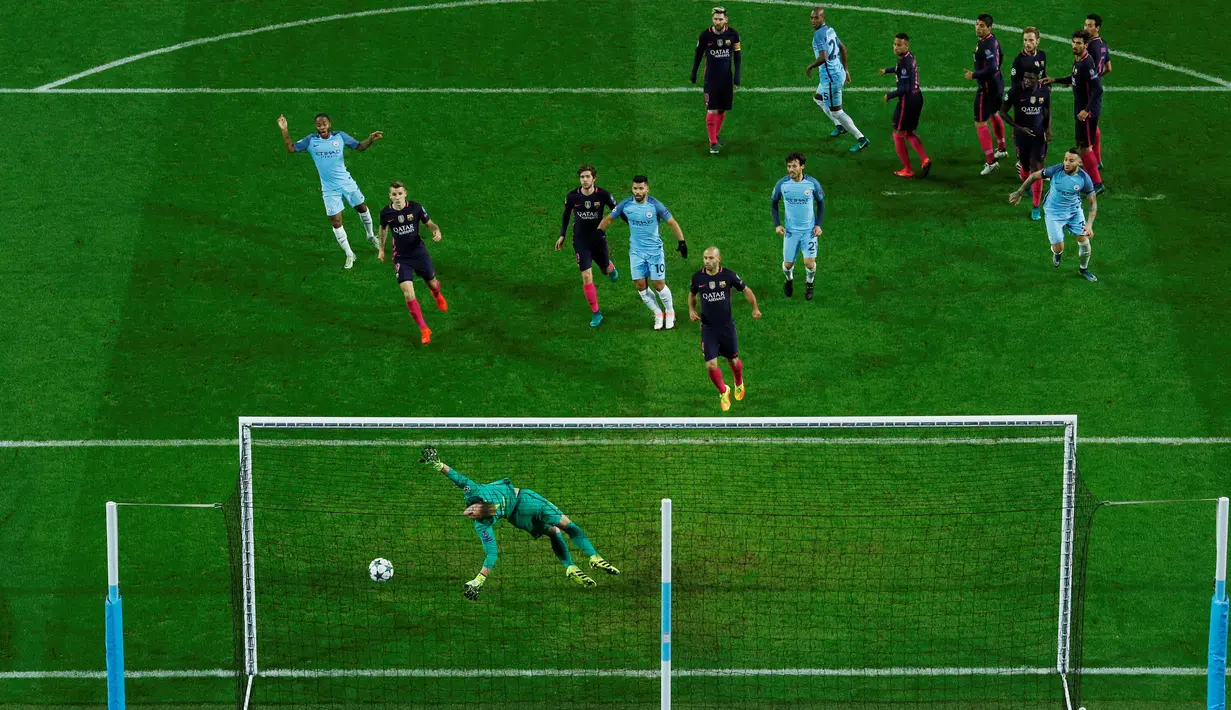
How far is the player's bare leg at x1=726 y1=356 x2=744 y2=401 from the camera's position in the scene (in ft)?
80.1

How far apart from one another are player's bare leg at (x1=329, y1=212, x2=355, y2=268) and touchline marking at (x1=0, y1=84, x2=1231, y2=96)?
4572 mm

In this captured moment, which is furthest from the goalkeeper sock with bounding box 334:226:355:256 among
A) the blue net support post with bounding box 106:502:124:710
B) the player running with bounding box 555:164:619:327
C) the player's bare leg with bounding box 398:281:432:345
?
the blue net support post with bounding box 106:502:124:710

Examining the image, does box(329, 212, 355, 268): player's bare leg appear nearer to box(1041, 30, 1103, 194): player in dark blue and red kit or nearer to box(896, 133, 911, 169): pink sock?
box(896, 133, 911, 169): pink sock

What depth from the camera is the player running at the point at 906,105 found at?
28672 millimetres

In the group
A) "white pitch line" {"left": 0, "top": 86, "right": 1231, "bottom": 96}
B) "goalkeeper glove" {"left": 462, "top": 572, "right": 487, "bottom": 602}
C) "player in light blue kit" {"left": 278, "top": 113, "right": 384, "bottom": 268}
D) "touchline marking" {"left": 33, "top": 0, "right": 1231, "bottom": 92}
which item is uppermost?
"touchline marking" {"left": 33, "top": 0, "right": 1231, "bottom": 92}

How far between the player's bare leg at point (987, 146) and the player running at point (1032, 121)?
15.0 inches

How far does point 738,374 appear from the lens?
80.6 ft

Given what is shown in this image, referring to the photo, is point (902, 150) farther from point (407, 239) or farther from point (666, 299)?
point (407, 239)

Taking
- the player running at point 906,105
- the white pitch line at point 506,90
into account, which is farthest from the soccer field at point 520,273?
the player running at point 906,105

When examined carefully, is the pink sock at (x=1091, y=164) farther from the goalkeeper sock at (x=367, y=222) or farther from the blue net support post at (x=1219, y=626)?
the blue net support post at (x=1219, y=626)

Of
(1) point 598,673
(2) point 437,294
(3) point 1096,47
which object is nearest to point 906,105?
(3) point 1096,47

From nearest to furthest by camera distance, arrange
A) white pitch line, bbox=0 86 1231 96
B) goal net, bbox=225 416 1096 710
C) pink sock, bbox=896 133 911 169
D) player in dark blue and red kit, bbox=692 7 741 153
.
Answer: goal net, bbox=225 416 1096 710, pink sock, bbox=896 133 911 169, player in dark blue and red kit, bbox=692 7 741 153, white pitch line, bbox=0 86 1231 96

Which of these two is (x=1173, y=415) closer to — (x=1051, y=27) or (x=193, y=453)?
(x=1051, y=27)

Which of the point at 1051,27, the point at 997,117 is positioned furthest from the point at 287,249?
the point at 1051,27
